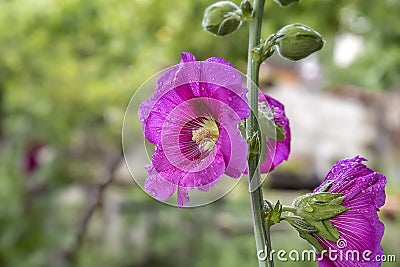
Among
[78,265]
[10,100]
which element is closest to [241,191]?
[78,265]

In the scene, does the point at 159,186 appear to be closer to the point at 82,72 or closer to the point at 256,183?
the point at 256,183

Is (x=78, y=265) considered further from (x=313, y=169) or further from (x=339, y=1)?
(x=313, y=169)

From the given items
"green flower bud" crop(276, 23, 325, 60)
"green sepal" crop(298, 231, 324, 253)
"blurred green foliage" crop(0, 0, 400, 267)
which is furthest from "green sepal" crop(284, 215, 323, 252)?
"blurred green foliage" crop(0, 0, 400, 267)

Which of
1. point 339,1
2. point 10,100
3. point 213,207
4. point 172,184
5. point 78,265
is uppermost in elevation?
point 339,1

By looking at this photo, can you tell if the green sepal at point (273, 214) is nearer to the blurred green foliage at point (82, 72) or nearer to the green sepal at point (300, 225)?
the green sepal at point (300, 225)

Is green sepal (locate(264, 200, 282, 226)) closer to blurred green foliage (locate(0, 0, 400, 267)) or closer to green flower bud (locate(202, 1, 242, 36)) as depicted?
green flower bud (locate(202, 1, 242, 36))

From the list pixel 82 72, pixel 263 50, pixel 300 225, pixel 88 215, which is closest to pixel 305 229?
pixel 300 225

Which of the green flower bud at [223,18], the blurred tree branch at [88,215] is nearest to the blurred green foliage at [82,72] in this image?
the blurred tree branch at [88,215]

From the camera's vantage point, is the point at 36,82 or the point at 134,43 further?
the point at 36,82
